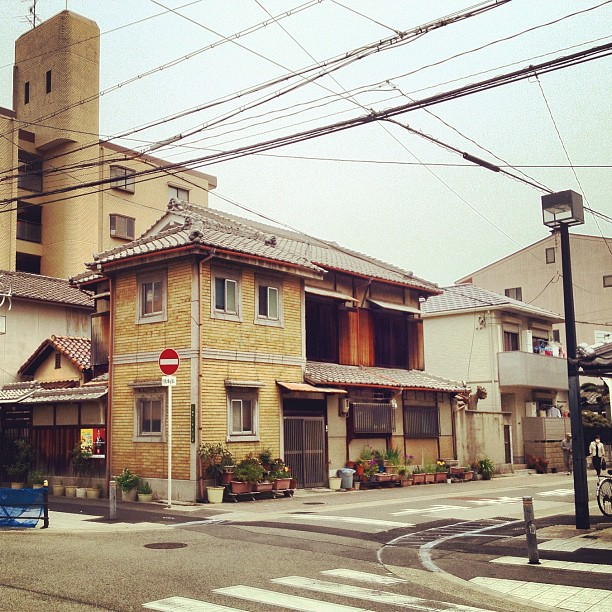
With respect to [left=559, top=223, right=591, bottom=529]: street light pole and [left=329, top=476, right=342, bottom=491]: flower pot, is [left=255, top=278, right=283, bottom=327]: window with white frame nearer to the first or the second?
[left=329, top=476, right=342, bottom=491]: flower pot

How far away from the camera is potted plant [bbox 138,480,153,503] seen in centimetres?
2111

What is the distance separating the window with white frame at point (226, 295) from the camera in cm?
2205

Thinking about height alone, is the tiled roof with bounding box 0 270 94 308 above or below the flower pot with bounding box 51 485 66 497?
above

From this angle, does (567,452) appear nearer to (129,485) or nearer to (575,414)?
(129,485)

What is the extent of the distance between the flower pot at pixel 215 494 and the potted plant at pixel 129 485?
239 cm

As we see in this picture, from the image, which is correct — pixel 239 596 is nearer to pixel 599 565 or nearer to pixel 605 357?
pixel 599 565

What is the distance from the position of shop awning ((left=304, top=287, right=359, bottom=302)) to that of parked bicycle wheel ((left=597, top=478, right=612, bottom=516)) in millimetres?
12352

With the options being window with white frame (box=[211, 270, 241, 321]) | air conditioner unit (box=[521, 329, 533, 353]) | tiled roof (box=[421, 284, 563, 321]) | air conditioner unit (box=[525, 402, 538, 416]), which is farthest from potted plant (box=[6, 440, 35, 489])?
air conditioner unit (box=[521, 329, 533, 353])

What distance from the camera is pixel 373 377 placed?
2769 cm

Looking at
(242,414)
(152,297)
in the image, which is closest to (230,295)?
(152,297)

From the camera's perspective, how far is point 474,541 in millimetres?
13992

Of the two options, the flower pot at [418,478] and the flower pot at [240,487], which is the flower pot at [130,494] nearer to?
the flower pot at [240,487]

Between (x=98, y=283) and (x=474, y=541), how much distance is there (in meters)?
16.5

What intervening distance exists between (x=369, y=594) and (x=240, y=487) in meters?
12.0
